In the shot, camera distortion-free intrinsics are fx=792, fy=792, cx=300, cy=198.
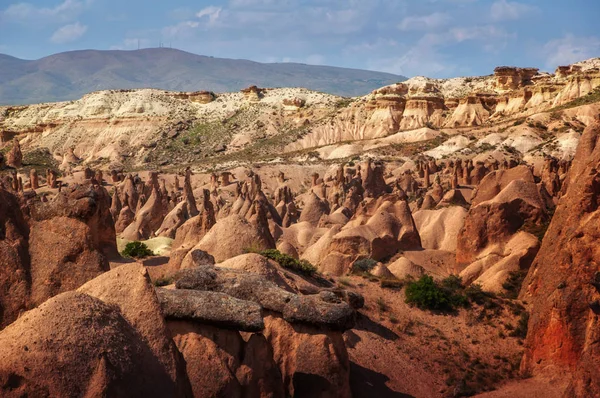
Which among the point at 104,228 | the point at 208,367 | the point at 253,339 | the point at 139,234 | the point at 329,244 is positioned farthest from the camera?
the point at 139,234

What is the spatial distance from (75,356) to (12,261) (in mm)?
4604

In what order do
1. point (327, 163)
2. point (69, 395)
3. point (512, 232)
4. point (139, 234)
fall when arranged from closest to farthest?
point (69, 395) → point (512, 232) → point (139, 234) → point (327, 163)

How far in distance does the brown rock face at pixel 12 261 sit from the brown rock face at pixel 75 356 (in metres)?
3.19

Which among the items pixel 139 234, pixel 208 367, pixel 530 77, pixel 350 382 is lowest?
pixel 139 234

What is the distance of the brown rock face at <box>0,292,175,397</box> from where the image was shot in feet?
34.7

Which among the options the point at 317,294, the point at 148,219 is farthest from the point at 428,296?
the point at 148,219

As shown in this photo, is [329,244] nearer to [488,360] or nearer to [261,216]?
[261,216]

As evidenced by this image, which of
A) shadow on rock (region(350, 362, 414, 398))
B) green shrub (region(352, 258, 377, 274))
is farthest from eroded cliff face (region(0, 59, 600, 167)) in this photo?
shadow on rock (region(350, 362, 414, 398))

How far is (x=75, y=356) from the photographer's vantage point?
35.8ft

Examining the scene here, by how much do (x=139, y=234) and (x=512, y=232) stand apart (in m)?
28.5

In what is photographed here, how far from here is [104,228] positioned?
73.9 feet

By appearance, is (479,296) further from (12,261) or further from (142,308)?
(12,261)

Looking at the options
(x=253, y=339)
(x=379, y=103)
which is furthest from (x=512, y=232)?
(x=379, y=103)

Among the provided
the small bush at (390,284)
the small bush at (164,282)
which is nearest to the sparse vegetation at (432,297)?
the small bush at (390,284)
